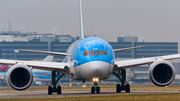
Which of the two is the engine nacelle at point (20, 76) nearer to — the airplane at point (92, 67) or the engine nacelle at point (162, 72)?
the airplane at point (92, 67)

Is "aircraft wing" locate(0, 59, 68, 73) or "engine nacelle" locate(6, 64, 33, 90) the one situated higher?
"aircraft wing" locate(0, 59, 68, 73)

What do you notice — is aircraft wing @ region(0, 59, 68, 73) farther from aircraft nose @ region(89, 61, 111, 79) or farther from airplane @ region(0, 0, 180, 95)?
aircraft nose @ region(89, 61, 111, 79)

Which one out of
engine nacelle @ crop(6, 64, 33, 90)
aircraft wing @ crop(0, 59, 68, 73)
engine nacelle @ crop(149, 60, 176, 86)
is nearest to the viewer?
engine nacelle @ crop(6, 64, 33, 90)

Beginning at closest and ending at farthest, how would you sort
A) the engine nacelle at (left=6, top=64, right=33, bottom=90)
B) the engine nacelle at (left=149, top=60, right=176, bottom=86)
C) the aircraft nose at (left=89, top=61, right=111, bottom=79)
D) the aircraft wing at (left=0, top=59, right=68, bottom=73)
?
the aircraft nose at (left=89, top=61, right=111, bottom=79) → the engine nacelle at (left=6, top=64, right=33, bottom=90) → the engine nacelle at (left=149, top=60, right=176, bottom=86) → the aircraft wing at (left=0, top=59, right=68, bottom=73)

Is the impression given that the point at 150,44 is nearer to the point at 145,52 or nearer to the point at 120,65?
the point at 145,52

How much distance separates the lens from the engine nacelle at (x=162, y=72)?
32.3 meters

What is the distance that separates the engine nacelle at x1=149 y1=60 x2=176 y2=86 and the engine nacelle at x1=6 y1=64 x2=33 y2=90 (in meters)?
10.1

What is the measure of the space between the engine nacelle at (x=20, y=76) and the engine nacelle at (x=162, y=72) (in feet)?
33.0

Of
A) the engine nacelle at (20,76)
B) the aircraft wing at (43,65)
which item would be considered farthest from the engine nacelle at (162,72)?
the engine nacelle at (20,76)

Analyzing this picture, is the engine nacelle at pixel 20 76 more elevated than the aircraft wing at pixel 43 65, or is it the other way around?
the aircraft wing at pixel 43 65

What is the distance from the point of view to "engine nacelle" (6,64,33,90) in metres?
31.9

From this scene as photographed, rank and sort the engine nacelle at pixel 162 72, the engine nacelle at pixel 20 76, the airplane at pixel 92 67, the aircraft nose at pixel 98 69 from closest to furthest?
the aircraft nose at pixel 98 69 → the airplane at pixel 92 67 → the engine nacelle at pixel 20 76 → the engine nacelle at pixel 162 72

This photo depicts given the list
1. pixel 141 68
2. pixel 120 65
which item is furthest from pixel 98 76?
pixel 141 68

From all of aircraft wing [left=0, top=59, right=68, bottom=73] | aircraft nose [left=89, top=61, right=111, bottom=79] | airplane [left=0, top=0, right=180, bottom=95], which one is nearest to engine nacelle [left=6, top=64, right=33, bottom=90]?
airplane [left=0, top=0, right=180, bottom=95]
